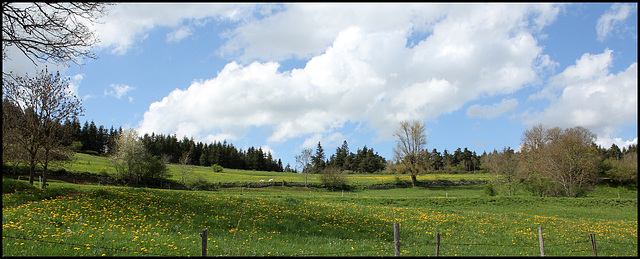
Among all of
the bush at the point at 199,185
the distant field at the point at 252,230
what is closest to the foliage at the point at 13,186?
the distant field at the point at 252,230

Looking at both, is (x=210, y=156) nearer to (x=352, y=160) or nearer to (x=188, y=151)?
(x=188, y=151)

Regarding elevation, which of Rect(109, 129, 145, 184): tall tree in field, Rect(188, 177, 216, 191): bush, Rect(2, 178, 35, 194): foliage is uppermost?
Rect(109, 129, 145, 184): tall tree in field

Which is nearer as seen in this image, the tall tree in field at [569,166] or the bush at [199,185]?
the tall tree in field at [569,166]

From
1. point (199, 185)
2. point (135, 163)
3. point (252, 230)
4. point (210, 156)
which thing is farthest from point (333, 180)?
point (210, 156)

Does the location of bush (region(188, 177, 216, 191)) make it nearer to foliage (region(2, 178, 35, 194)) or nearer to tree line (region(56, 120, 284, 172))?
foliage (region(2, 178, 35, 194))

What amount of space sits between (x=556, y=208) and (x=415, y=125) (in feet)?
118

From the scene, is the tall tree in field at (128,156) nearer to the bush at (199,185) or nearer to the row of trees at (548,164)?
the bush at (199,185)

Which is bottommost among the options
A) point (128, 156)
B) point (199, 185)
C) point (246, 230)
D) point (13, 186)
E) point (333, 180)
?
point (199, 185)

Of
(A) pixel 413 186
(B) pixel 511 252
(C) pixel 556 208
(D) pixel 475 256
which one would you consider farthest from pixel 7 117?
(A) pixel 413 186

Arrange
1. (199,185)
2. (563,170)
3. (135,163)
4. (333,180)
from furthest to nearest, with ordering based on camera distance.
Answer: (333,180)
(135,163)
(199,185)
(563,170)

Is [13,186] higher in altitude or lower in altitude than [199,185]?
higher

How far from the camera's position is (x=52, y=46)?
10.4 meters

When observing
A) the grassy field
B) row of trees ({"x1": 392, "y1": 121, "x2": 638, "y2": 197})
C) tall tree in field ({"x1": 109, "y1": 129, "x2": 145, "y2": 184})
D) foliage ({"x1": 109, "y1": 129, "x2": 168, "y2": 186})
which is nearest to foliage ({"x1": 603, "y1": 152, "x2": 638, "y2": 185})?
row of trees ({"x1": 392, "y1": 121, "x2": 638, "y2": 197})

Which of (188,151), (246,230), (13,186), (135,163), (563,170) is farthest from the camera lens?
(188,151)
